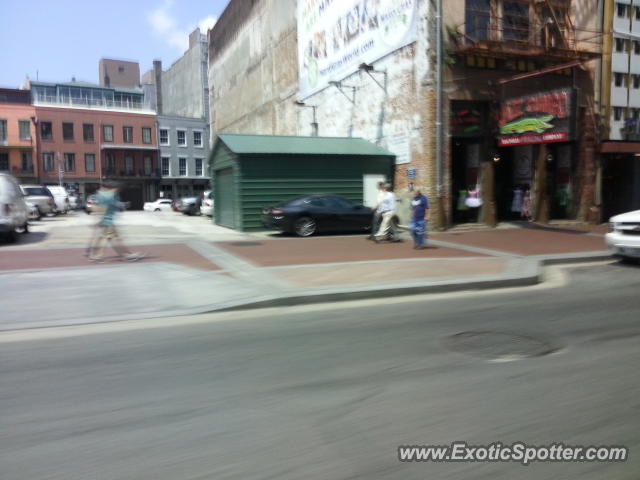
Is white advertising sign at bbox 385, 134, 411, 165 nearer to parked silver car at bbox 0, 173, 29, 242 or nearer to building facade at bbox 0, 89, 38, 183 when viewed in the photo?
parked silver car at bbox 0, 173, 29, 242

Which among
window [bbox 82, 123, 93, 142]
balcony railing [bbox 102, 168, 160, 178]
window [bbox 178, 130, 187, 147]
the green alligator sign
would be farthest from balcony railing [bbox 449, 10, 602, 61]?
window [bbox 82, 123, 93, 142]

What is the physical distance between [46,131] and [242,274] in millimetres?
51335

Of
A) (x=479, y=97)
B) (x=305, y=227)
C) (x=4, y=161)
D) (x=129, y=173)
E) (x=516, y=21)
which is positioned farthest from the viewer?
(x=129, y=173)

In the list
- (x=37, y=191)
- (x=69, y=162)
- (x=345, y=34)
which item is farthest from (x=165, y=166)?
(x=345, y=34)

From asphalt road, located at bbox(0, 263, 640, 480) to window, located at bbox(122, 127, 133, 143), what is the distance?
53784 mm

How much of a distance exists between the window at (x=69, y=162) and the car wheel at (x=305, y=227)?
4496 centimetres

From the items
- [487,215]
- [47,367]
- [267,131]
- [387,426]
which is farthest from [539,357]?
[267,131]

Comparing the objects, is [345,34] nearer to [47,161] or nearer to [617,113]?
[617,113]

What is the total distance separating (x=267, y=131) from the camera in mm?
33281

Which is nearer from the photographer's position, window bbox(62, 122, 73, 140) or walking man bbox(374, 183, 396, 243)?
walking man bbox(374, 183, 396, 243)

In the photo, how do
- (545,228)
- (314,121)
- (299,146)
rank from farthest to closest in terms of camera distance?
1. (314,121)
2. (299,146)
3. (545,228)

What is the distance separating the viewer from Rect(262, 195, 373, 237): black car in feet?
51.4

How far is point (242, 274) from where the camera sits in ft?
29.1

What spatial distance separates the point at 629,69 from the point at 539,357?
19837 mm
